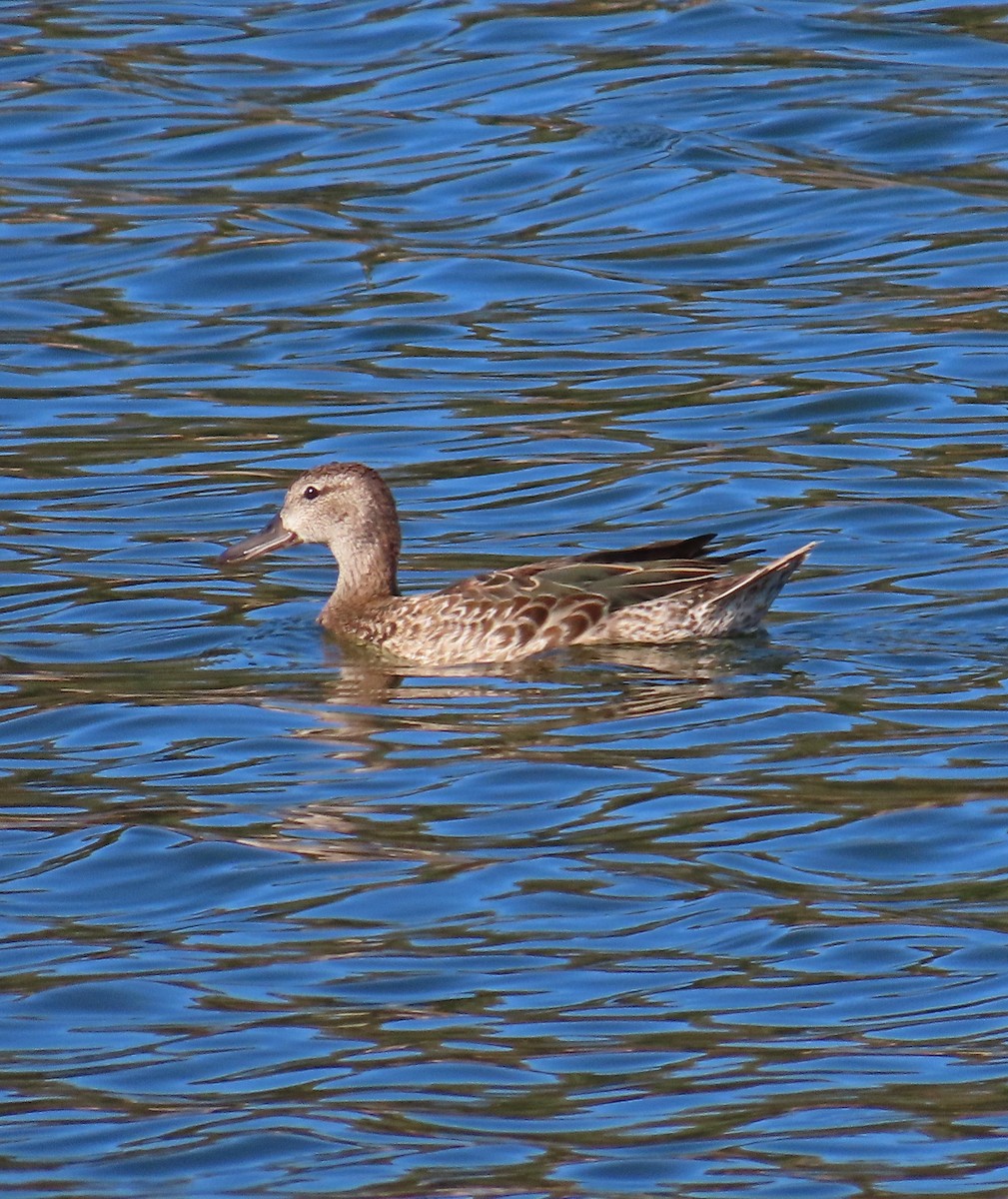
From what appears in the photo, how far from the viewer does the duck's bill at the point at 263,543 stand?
11797mm

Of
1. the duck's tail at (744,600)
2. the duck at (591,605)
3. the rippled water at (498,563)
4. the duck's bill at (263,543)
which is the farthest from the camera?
the duck's bill at (263,543)

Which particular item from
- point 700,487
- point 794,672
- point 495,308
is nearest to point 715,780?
point 794,672

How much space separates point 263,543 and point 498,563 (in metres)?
1.05

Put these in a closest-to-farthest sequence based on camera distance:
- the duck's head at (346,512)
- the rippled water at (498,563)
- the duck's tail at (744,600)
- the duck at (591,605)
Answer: the rippled water at (498,563) → the duck's tail at (744,600) → the duck at (591,605) → the duck's head at (346,512)

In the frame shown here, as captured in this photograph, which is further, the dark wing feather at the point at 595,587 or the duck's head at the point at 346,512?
the duck's head at the point at 346,512

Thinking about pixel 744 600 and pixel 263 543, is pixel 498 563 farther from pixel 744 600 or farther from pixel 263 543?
pixel 744 600

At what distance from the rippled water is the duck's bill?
0.65 ft

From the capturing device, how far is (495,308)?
16484 millimetres

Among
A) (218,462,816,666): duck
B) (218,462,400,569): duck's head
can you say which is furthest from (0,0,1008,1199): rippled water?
(218,462,400,569): duck's head

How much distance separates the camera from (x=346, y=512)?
38.1 feet

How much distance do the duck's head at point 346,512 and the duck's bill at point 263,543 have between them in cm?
7

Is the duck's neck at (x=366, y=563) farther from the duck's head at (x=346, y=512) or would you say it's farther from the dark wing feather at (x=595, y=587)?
the dark wing feather at (x=595, y=587)

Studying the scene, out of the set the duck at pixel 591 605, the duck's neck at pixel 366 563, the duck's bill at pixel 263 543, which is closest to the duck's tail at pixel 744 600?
the duck at pixel 591 605

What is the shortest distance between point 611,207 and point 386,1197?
13172 mm
